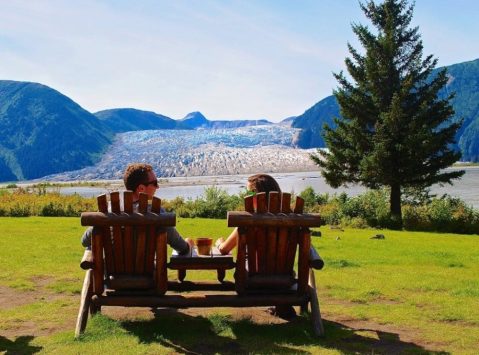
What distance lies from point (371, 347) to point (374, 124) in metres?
25.3

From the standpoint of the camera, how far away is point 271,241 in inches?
249

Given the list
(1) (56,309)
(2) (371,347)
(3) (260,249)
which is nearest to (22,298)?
(1) (56,309)

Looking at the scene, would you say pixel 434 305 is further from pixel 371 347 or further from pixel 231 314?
pixel 231 314

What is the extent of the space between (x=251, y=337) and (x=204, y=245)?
1231 millimetres

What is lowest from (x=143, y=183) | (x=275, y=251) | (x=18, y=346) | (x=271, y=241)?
(x=18, y=346)

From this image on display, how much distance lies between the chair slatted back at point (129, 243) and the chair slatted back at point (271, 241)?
87 cm

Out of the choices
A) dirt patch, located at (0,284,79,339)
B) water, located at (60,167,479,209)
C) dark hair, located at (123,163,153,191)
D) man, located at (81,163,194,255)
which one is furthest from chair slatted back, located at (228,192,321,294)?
water, located at (60,167,479,209)

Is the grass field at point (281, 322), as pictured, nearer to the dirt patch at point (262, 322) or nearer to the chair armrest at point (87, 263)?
the dirt patch at point (262, 322)

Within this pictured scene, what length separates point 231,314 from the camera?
7.20 m

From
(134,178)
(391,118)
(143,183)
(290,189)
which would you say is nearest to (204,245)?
(143,183)

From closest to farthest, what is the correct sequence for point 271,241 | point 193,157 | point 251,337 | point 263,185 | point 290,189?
point 251,337 < point 271,241 < point 263,185 < point 290,189 < point 193,157

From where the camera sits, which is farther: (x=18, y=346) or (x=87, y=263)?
(x=87, y=263)

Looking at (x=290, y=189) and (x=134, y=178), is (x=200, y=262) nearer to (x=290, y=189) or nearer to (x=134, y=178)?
(x=134, y=178)

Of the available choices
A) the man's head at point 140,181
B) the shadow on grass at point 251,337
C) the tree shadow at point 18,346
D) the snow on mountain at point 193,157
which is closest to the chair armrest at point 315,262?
the shadow on grass at point 251,337
